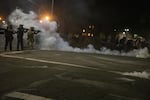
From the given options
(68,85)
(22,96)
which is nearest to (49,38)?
(68,85)

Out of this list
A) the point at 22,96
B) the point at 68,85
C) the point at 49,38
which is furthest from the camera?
the point at 49,38

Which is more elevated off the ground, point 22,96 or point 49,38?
point 49,38

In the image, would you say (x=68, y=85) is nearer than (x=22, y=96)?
No

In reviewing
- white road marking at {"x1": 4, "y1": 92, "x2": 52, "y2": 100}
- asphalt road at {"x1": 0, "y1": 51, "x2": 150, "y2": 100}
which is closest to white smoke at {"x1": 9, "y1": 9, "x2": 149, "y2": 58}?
asphalt road at {"x1": 0, "y1": 51, "x2": 150, "y2": 100}

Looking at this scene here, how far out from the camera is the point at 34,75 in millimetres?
9828

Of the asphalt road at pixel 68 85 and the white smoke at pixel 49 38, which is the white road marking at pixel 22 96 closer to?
the asphalt road at pixel 68 85

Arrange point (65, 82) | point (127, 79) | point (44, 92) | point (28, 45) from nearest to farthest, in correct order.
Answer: point (44, 92), point (65, 82), point (127, 79), point (28, 45)

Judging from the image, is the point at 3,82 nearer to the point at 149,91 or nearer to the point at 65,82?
the point at 65,82

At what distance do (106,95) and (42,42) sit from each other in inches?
725

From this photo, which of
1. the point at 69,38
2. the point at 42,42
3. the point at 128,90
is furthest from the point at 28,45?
the point at 128,90

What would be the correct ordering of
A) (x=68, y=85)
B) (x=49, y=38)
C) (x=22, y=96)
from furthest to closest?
(x=49, y=38), (x=68, y=85), (x=22, y=96)

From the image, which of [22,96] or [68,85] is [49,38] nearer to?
[68,85]

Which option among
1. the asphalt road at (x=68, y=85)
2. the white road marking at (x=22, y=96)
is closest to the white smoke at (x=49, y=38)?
the asphalt road at (x=68, y=85)

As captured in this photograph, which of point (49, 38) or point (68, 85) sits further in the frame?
point (49, 38)
